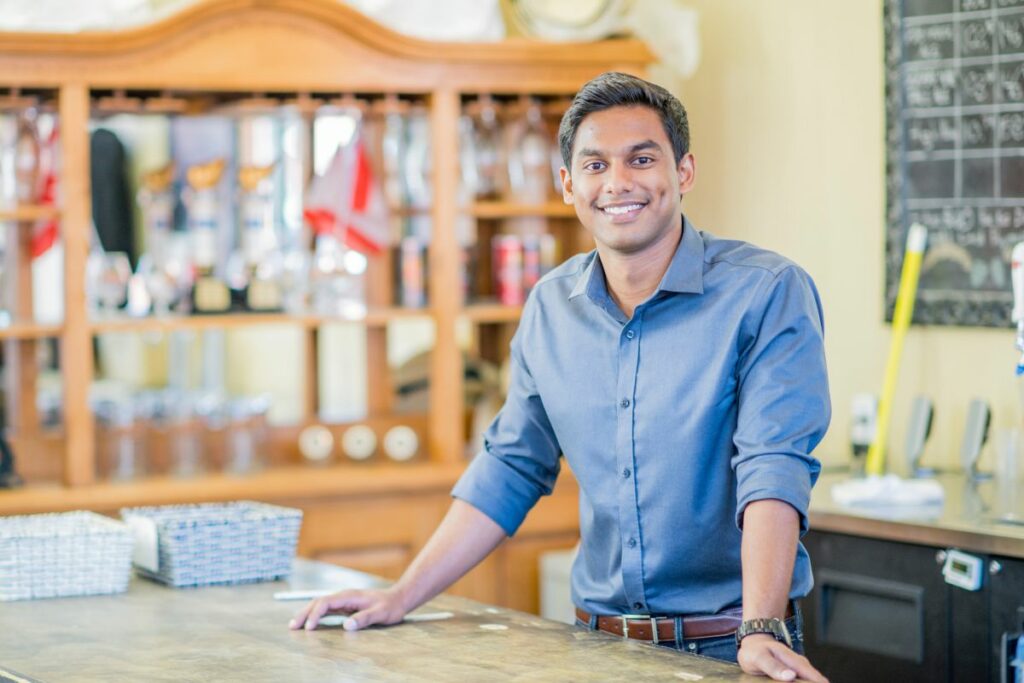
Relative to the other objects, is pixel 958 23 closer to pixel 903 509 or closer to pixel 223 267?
pixel 903 509

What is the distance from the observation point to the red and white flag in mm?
4508

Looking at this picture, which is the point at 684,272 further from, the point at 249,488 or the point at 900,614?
the point at 249,488

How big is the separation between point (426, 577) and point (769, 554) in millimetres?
612

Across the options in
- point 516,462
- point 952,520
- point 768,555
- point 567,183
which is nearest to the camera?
point 768,555

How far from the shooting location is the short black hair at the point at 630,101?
2295mm

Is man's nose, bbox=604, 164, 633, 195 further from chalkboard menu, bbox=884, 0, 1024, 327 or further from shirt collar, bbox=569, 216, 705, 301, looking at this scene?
chalkboard menu, bbox=884, 0, 1024, 327

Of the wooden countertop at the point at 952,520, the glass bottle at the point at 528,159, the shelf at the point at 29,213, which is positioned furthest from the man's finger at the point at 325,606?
the glass bottle at the point at 528,159

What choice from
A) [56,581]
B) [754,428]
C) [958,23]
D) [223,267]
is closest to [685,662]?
[754,428]

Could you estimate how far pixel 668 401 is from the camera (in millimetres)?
2293

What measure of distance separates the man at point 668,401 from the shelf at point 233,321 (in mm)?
2020

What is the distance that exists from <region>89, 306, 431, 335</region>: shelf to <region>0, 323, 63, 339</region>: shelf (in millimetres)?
101

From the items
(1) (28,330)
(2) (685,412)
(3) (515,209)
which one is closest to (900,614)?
(2) (685,412)

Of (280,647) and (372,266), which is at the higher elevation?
(372,266)

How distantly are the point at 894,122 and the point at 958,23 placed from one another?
315 mm
